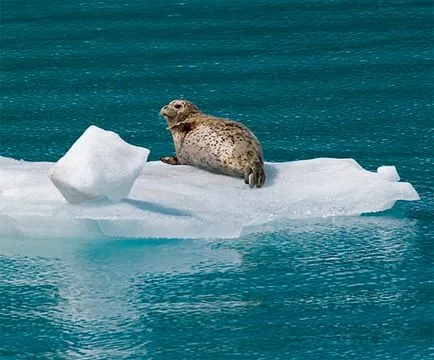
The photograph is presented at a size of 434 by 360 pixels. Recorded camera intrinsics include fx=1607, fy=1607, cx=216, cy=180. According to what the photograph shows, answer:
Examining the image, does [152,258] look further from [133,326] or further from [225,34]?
[225,34]

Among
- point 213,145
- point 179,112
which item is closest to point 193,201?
point 213,145

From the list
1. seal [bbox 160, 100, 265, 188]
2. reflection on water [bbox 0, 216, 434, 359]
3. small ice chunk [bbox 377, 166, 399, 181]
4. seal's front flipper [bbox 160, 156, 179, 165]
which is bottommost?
reflection on water [bbox 0, 216, 434, 359]

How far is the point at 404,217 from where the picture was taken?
7.75m

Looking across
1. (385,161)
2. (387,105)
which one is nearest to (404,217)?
(385,161)

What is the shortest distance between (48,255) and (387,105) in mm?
3511

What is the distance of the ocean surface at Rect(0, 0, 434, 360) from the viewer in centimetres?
623

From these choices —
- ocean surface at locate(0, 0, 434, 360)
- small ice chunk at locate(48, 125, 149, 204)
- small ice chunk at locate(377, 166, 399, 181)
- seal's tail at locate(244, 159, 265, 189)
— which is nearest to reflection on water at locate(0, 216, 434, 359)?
ocean surface at locate(0, 0, 434, 360)

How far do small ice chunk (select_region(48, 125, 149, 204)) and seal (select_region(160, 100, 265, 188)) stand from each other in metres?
0.93

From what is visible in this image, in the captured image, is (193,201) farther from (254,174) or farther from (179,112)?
(179,112)

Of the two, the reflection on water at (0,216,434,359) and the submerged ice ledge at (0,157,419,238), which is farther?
the submerged ice ledge at (0,157,419,238)

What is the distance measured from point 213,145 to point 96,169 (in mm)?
1367

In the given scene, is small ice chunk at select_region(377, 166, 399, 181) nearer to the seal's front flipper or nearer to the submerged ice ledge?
the submerged ice ledge

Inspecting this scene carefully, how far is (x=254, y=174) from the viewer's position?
8055 millimetres

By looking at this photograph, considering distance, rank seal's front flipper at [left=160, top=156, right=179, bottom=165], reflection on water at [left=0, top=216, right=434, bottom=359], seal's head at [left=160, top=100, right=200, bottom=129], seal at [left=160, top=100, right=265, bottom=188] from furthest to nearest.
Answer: seal's head at [left=160, top=100, right=200, bottom=129]
seal's front flipper at [left=160, top=156, right=179, bottom=165]
seal at [left=160, top=100, right=265, bottom=188]
reflection on water at [left=0, top=216, right=434, bottom=359]
